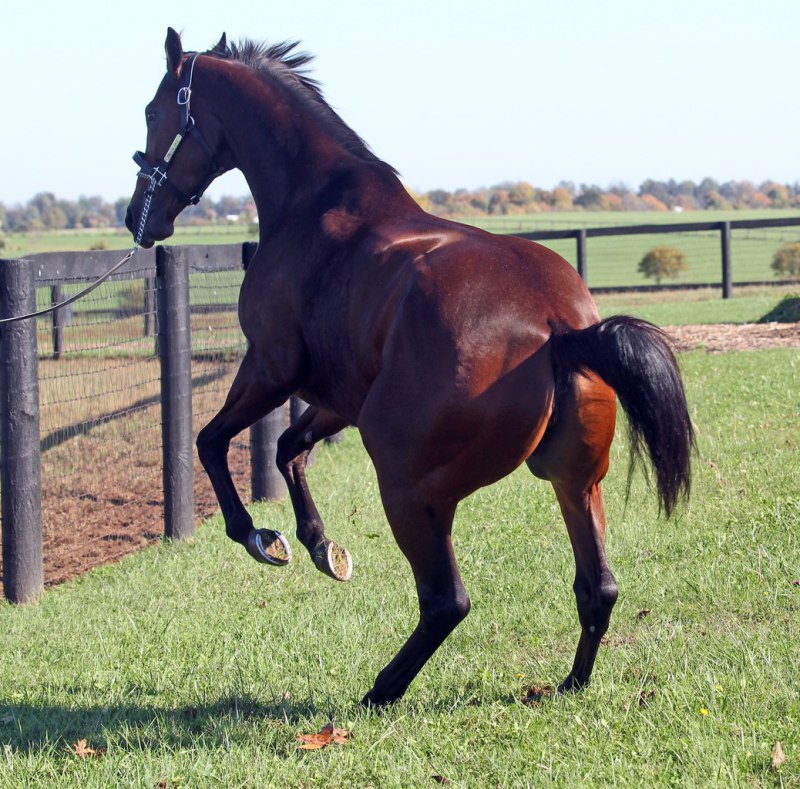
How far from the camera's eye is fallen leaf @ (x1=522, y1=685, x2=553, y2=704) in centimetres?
438

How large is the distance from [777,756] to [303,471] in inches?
101

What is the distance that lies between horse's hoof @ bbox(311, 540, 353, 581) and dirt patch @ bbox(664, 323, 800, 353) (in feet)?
30.6

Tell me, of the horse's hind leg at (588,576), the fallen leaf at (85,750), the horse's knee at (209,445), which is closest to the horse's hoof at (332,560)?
the horse's knee at (209,445)

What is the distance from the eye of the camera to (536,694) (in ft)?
14.6

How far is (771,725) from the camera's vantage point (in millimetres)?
3883

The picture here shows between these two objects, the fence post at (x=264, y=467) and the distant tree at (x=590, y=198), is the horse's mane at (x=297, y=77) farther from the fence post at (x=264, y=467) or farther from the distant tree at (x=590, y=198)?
the distant tree at (x=590, y=198)

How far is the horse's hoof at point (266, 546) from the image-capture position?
503cm

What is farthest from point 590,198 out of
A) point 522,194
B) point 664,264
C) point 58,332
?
point 58,332

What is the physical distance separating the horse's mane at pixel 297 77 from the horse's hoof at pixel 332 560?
1775 mm

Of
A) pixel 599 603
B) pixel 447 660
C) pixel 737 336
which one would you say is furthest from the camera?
pixel 737 336

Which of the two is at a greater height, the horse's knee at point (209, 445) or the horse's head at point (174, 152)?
the horse's head at point (174, 152)

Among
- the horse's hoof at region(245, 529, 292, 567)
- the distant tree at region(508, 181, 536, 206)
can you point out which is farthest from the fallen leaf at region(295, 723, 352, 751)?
the distant tree at region(508, 181, 536, 206)

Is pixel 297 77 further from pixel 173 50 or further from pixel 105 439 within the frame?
pixel 105 439

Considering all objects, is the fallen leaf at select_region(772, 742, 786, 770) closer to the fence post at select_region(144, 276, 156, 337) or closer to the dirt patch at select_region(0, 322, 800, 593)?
the dirt patch at select_region(0, 322, 800, 593)
